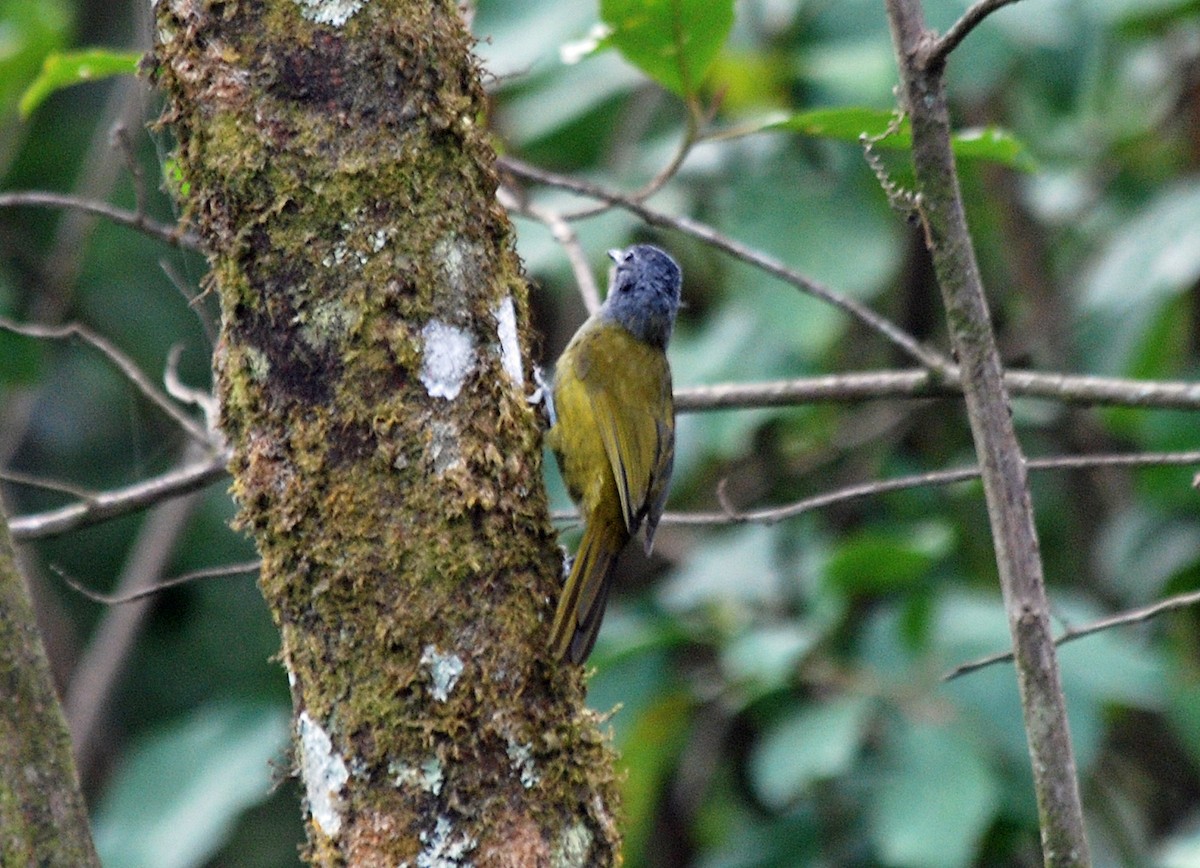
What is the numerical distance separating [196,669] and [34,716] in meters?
4.33

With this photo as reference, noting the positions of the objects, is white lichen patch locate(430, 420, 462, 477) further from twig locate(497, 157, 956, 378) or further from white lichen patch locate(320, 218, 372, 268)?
twig locate(497, 157, 956, 378)

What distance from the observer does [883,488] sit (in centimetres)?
269

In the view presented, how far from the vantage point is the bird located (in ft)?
11.3

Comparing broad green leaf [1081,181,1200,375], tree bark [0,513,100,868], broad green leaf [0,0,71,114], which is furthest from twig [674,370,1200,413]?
broad green leaf [0,0,71,114]

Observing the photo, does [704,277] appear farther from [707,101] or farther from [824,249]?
[824,249]

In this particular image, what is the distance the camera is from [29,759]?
1882 millimetres

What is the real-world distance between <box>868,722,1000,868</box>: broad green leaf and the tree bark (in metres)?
2.64

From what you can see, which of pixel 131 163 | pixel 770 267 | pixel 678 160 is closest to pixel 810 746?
pixel 770 267

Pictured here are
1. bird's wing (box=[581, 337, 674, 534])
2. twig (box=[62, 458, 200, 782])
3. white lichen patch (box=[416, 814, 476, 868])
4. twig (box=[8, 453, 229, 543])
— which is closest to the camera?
white lichen patch (box=[416, 814, 476, 868])

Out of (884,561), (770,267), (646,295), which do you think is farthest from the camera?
(646,295)

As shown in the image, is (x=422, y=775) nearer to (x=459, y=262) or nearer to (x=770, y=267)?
(x=459, y=262)

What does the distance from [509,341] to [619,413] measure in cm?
140

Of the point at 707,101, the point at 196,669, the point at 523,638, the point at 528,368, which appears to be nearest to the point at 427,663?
the point at 523,638

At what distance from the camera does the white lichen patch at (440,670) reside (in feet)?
7.04
